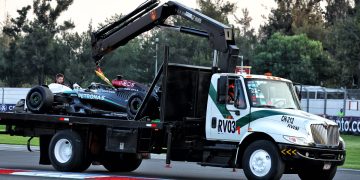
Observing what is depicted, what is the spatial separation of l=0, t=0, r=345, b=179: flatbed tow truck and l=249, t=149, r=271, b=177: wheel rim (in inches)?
0.8

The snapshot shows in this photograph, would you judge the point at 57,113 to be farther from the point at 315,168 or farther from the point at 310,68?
the point at 310,68

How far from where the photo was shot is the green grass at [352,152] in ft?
87.7

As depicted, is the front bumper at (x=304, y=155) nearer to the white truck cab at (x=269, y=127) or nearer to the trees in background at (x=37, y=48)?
the white truck cab at (x=269, y=127)

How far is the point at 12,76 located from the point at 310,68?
31.0 m

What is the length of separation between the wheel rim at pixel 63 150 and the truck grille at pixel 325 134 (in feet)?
19.1

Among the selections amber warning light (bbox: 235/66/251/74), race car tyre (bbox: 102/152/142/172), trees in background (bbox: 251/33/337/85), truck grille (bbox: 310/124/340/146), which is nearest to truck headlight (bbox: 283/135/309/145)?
truck grille (bbox: 310/124/340/146)

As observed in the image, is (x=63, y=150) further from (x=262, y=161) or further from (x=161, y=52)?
(x=161, y=52)

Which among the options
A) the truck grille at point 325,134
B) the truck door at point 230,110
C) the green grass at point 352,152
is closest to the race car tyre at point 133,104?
the truck door at point 230,110

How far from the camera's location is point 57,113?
20234 millimetres

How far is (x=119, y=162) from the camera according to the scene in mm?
20484

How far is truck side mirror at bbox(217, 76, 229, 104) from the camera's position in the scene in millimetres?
17434

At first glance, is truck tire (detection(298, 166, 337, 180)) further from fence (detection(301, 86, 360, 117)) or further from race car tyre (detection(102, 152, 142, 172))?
fence (detection(301, 86, 360, 117))

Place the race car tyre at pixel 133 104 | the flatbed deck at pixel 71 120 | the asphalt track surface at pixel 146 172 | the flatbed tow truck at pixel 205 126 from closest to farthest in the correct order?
the flatbed tow truck at pixel 205 126
the asphalt track surface at pixel 146 172
the flatbed deck at pixel 71 120
the race car tyre at pixel 133 104

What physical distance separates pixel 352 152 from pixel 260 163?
18.3 meters
